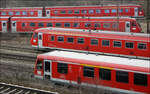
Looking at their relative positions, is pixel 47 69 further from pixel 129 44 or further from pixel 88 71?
pixel 129 44

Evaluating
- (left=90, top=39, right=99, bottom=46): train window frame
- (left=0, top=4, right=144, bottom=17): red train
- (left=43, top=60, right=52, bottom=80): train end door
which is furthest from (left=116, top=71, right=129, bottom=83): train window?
(left=0, top=4, right=144, bottom=17): red train

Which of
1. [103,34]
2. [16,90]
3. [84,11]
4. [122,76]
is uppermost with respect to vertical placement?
[84,11]

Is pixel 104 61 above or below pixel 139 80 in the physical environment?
above

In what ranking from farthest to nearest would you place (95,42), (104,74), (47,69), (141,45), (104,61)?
(95,42) → (141,45) → (47,69) → (104,61) → (104,74)

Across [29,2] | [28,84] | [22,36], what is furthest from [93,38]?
[29,2]

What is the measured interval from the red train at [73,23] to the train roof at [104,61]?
12.6 metres

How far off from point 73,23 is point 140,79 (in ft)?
56.6

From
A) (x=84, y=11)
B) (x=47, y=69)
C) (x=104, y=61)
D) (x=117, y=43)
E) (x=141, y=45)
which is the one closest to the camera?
(x=104, y=61)

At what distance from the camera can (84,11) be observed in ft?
118

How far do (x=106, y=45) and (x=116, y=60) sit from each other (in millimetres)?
6992

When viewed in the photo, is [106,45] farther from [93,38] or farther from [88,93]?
[88,93]

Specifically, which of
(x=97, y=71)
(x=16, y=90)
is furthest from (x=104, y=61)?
(x=16, y=90)

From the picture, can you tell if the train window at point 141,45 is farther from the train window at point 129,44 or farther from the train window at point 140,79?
the train window at point 140,79

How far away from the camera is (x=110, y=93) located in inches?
500
